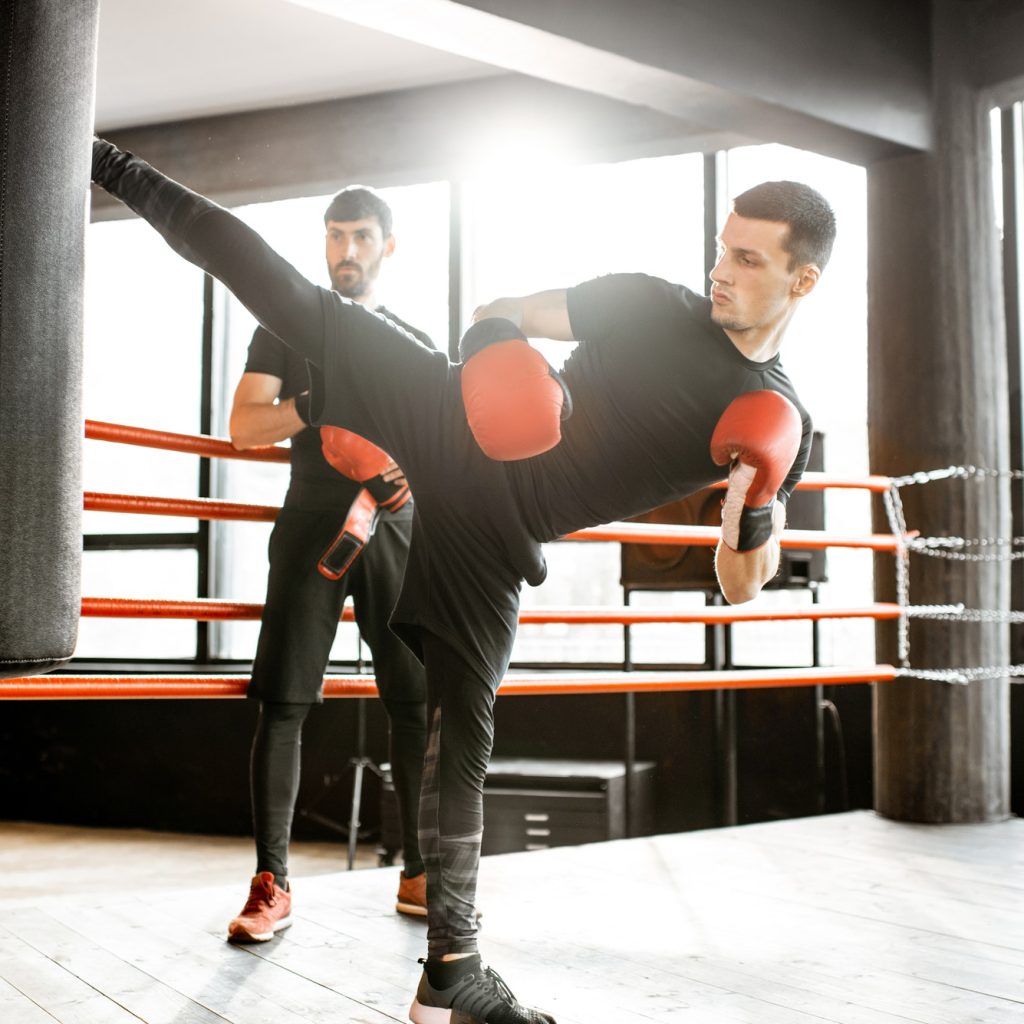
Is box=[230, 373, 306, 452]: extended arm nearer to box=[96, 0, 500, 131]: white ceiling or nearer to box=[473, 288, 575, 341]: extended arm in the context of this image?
box=[473, 288, 575, 341]: extended arm

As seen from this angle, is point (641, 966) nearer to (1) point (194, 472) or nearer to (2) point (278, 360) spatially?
(2) point (278, 360)

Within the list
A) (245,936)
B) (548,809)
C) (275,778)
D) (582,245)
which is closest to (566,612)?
(275,778)

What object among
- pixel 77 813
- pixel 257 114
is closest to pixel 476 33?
pixel 257 114

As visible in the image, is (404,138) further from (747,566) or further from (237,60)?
(747,566)

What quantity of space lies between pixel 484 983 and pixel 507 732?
12.7ft

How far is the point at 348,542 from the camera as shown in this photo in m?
2.03

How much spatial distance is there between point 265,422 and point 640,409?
2.66ft

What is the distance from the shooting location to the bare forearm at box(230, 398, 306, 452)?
2.09 meters

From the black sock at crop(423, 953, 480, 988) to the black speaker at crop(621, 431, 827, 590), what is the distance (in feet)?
9.11

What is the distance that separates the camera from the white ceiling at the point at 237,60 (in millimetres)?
4664

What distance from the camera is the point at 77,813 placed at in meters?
5.84

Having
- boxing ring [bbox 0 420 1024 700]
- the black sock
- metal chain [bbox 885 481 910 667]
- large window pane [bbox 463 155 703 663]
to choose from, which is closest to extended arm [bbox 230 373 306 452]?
boxing ring [bbox 0 420 1024 700]

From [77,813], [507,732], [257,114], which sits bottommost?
[77,813]

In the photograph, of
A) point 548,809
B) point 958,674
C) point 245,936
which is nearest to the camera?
point 245,936
